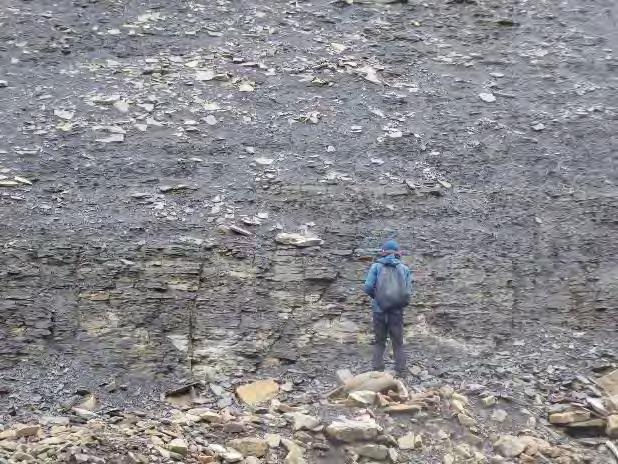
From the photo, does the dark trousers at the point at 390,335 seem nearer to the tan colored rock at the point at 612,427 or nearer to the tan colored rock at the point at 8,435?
the tan colored rock at the point at 612,427

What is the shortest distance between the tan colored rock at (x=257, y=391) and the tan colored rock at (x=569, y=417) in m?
2.51

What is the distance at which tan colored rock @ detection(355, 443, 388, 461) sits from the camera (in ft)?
17.5

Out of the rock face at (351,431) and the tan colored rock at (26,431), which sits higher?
the rock face at (351,431)

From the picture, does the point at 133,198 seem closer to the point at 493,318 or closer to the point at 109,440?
the point at 109,440

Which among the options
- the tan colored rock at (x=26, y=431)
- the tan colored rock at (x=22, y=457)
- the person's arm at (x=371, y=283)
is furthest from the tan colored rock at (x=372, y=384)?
the tan colored rock at (x=22, y=457)

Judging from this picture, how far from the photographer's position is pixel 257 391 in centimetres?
647

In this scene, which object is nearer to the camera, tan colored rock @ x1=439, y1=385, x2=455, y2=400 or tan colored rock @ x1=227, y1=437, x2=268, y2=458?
tan colored rock @ x1=227, y1=437, x2=268, y2=458

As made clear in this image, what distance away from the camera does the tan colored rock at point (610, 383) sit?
6.55 m

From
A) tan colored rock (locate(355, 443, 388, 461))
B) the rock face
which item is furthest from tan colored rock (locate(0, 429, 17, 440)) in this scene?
tan colored rock (locate(355, 443, 388, 461))

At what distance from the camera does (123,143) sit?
8797 mm

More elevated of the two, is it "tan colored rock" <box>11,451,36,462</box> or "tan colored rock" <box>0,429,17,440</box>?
"tan colored rock" <box>11,451,36,462</box>

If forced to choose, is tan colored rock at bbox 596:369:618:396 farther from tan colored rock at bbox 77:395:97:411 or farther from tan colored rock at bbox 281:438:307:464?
tan colored rock at bbox 77:395:97:411

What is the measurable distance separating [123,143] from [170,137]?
592 millimetres

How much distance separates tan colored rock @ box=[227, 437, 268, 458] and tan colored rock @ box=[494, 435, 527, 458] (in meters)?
1.92
